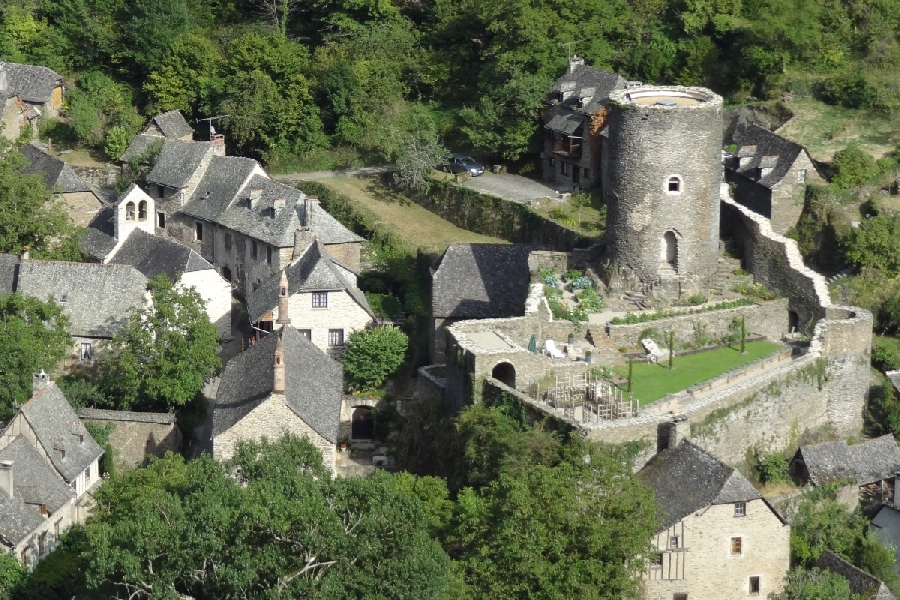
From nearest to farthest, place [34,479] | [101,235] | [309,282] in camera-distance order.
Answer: [34,479] < [309,282] < [101,235]

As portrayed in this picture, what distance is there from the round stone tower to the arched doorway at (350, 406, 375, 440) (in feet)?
33.7

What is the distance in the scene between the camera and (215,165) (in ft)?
283

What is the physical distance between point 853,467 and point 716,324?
7.04m

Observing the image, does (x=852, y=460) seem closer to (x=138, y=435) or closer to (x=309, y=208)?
→ (x=138, y=435)

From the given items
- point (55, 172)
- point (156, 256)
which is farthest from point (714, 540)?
point (55, 172)

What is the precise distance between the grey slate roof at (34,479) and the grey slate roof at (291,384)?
18.4ft

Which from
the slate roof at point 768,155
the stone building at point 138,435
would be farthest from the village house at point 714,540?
the slate roof at point 768,155

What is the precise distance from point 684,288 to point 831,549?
12.2 m

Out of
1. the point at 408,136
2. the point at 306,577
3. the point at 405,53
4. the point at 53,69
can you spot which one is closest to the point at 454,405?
the point at 306,577

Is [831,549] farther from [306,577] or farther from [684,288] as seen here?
[306,577]

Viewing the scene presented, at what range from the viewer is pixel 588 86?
86.4 m

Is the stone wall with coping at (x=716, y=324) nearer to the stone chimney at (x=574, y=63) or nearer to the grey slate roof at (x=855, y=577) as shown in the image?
the grey slate roof at (x=855, y=577)

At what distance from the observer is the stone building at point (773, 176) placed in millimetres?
77125

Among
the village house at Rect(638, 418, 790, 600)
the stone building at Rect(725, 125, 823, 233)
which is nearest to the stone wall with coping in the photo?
the village house at Rect(638, 418, 790, 600)
